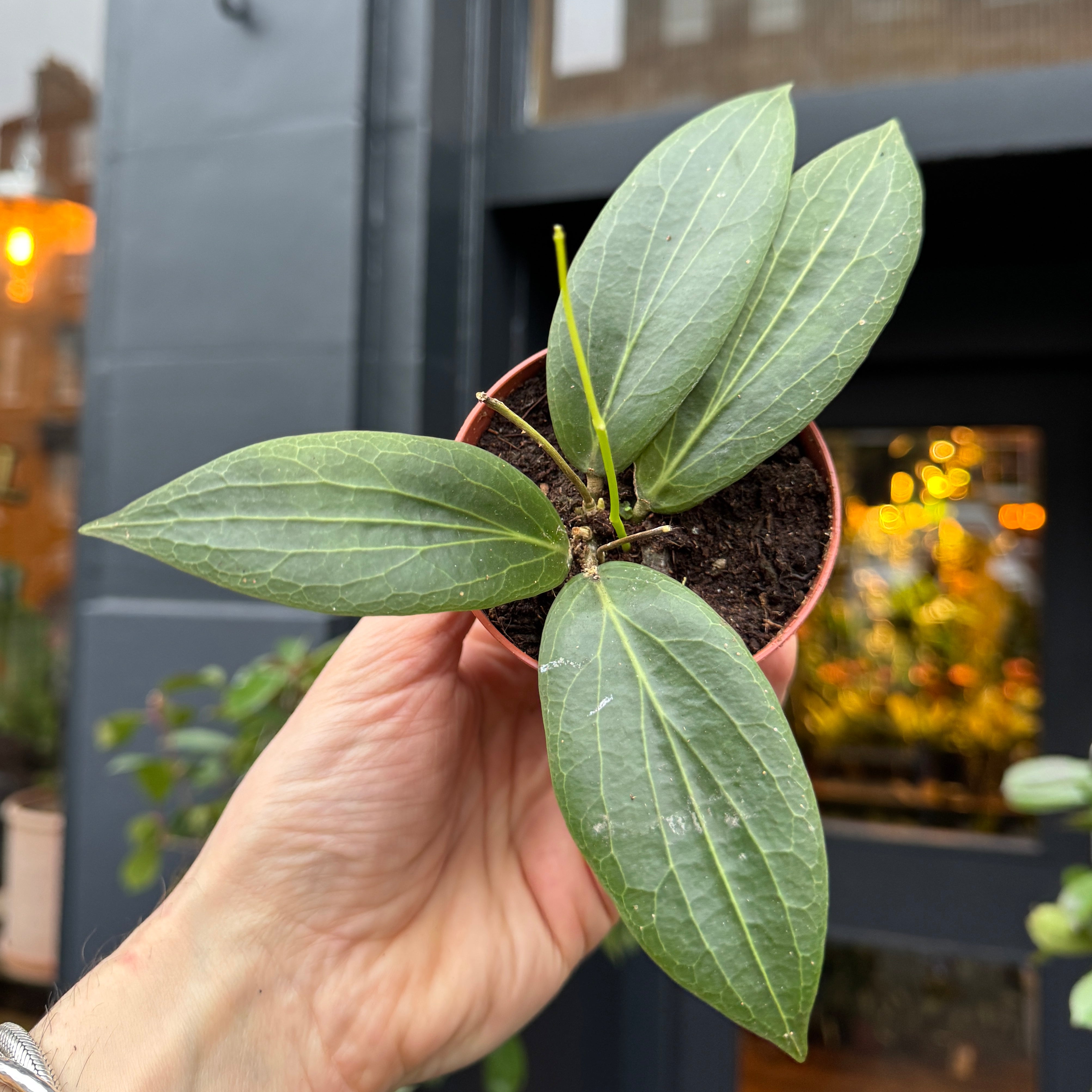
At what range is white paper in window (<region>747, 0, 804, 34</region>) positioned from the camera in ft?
4.44

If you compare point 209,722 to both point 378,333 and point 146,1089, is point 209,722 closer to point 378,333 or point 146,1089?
point 378,333

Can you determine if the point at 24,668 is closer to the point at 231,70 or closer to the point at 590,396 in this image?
the point at 231,70

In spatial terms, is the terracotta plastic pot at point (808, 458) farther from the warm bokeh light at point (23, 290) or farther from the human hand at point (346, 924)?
the warm bokeh light at point (23, 290)

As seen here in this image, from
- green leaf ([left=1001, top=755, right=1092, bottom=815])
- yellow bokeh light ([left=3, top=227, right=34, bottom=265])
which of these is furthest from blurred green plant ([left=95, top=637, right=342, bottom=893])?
yellow bokeh light ([left=3, top=227, right=34, bottom=265])

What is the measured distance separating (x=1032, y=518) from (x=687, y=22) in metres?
1.09

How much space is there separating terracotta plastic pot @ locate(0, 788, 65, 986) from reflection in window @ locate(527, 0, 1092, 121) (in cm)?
156

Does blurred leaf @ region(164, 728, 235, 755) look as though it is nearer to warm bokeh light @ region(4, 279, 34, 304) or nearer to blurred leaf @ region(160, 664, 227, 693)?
blurred leaf @ region(160, 664, 227, 693)

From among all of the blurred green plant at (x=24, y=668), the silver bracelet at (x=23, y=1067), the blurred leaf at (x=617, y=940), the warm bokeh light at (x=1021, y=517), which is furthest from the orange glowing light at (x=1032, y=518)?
the blurred green plant at (x=24, y=668)

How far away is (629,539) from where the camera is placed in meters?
0.47

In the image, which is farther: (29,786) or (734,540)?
(29,786)

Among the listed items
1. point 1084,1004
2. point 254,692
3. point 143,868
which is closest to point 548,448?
point 254,692

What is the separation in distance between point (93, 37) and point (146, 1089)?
178cm

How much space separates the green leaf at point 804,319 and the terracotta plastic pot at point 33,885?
1547mm

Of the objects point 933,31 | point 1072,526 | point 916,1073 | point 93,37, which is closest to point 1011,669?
point 1072,526
